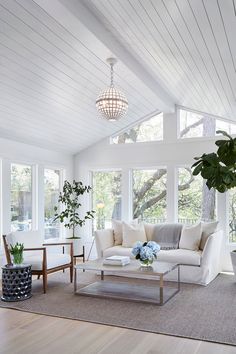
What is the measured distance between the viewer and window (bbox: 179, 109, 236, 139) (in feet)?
20.4

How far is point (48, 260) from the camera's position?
464 centimetres

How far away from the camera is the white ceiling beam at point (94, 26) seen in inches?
120

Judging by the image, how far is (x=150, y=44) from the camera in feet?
11.9

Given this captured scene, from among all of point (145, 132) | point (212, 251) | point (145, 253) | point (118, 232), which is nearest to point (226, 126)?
point (145, 132)

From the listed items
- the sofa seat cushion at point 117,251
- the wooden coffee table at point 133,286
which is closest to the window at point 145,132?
the sofa seat cushion at point 117,251

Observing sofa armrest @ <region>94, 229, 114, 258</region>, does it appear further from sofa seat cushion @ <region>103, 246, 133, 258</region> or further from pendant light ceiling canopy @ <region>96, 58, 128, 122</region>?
pendant light ceiling canopy @ <region>96, 58, 128, 122</region>

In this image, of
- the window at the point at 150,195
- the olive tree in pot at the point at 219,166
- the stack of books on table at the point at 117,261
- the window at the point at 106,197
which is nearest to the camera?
the olive tree in pot at the point at 219,166

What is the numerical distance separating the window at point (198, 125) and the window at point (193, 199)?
27.4 inches

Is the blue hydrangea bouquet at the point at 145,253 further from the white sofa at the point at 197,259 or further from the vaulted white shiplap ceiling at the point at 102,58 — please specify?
the vaulted white shiplap ceiling at the point at 102,58

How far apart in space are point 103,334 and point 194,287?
2058mm

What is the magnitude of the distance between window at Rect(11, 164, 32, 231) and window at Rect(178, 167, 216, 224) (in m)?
2.85

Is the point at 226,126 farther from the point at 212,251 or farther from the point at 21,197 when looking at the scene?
the point at 21,197

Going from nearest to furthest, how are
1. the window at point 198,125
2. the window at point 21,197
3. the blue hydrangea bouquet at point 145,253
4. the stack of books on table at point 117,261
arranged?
the blue hydrangea bouquet at point 145,253 < the stack of books on table at point 117,261 < the window at point 21,197 < the window at point 198,125

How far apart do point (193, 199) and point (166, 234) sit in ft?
3.28
